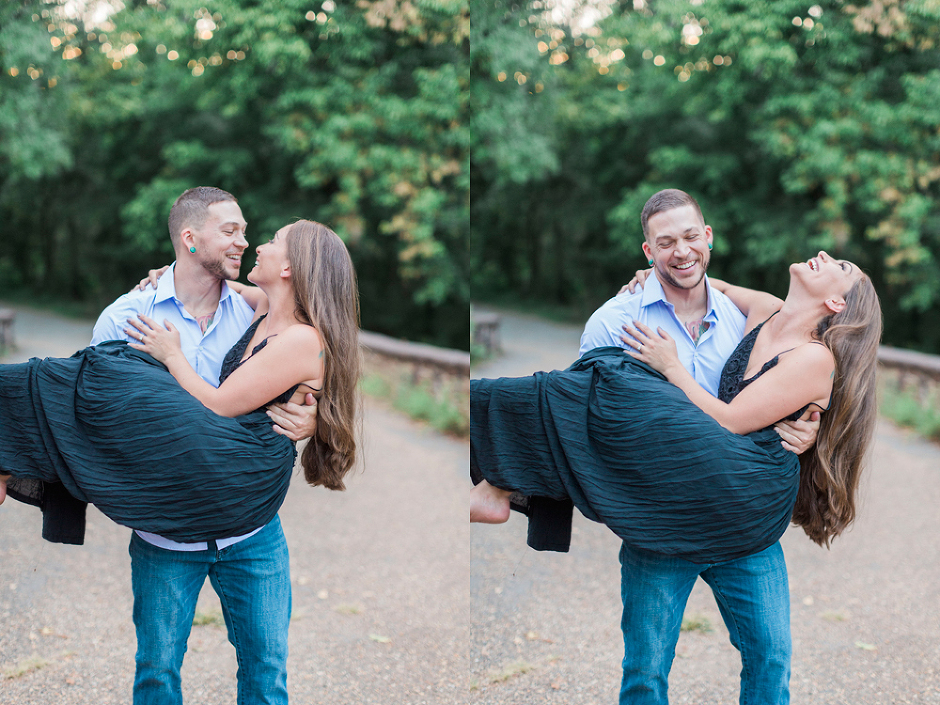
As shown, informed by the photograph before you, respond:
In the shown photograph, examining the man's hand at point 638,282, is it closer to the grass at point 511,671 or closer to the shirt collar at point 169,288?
the shirt collar at point 169,288

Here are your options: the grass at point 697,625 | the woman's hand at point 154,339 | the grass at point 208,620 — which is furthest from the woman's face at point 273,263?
the grass at point 697,625

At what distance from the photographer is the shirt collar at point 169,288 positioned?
1819 mm

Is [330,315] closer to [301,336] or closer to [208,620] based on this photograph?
[301,336]

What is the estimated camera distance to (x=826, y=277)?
1736 mm

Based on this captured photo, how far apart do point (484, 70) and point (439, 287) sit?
2.53 meters

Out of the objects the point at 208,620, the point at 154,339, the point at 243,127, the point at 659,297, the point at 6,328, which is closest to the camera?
the point at 154,339

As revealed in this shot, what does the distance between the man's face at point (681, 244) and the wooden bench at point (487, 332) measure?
5.98 m

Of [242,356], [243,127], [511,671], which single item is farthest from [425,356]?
[242,356]

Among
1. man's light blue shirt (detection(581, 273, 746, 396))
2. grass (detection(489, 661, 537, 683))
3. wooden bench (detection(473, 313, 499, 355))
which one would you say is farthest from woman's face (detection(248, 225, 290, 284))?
wooden bench (detection(473, 313, 499, 355))

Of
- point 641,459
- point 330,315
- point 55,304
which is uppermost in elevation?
point 330,315

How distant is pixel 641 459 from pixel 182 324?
42.7 inches

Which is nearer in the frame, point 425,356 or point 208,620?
point 208,620

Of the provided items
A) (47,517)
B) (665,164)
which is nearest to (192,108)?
(665,164)

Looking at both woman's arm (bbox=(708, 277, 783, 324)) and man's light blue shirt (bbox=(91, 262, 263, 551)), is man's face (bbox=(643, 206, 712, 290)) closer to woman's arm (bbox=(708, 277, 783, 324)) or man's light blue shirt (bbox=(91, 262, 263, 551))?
woman's arm (bbox=(708, 277, 783, 324))
